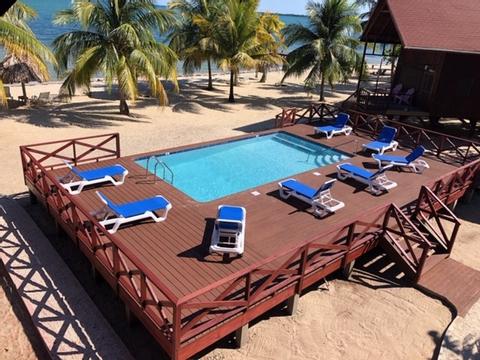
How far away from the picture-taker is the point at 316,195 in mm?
9648

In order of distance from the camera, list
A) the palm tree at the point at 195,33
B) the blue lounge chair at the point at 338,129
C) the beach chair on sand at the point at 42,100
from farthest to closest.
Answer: the palm tree at the point at 195,33 → the beach chair on sand at the point at 42,100 → the blue lounge chair at the point at 338,129

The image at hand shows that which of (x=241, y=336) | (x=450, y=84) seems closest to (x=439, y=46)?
(x=450, y=84)

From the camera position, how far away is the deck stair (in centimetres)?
862

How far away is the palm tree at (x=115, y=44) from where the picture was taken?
705 inches

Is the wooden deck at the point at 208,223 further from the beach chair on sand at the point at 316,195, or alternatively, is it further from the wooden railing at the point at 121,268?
the wooden railing at the point at 121,268

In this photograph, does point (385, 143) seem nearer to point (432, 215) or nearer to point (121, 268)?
point (432, 215)

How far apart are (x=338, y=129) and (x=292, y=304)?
35.8 feet

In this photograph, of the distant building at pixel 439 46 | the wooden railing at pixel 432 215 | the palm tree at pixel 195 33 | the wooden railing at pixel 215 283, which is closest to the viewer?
the wooden railing at pixel 215 283

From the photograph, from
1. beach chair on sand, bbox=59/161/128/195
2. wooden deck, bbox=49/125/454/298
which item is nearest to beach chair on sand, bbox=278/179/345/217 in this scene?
wooden deck, bbox=49/125/454/298

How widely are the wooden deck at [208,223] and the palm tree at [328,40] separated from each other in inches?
531

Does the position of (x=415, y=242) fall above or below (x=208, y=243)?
below

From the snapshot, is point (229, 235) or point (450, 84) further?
point (450, 84)

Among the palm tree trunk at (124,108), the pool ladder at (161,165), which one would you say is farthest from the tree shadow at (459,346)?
the palm tree trunk at (124,108)

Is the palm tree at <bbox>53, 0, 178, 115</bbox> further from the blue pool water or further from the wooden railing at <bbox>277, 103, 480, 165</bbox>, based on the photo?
the wooden railing at <bbox>277, 103, 480, 165</bbox>
